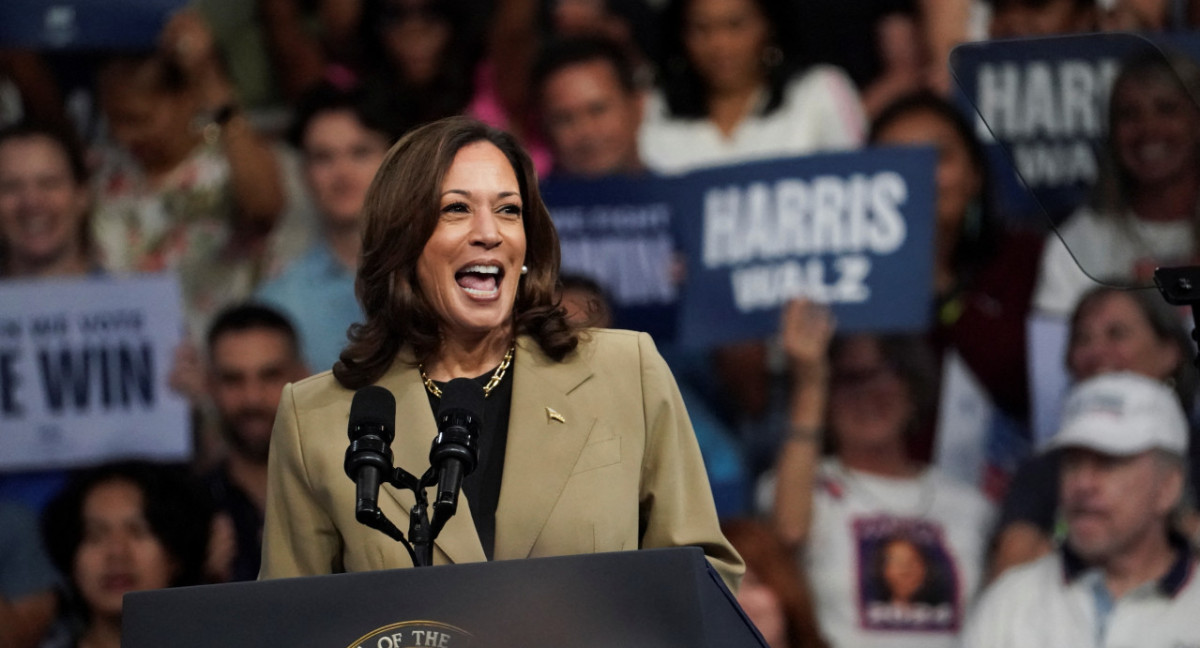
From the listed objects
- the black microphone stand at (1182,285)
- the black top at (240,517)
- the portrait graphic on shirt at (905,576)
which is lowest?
the portrait graphic on shirt at (905,576)

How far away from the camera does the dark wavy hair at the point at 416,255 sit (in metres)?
2.28

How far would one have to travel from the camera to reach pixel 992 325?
493cm

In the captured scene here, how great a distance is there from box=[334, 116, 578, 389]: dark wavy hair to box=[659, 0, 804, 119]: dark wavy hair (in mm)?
2905

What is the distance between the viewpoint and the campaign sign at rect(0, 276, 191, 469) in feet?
16.9

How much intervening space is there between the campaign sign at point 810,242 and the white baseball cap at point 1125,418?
54 centimetres

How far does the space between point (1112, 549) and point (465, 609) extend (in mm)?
3151

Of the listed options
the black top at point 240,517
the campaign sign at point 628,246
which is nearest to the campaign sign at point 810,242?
the campaign sign at point 628,246

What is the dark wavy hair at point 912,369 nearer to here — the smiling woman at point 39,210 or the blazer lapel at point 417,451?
the smiling woman at point 39,210

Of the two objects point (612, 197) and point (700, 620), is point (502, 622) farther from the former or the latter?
point (612, 197)

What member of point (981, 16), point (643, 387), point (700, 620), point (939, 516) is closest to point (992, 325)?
point (939, 516)

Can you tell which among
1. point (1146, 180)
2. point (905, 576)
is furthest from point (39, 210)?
point (1146, 180)

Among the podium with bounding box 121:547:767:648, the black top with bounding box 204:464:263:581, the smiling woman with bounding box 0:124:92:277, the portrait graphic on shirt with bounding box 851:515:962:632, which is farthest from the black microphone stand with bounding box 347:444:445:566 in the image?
the smiling woman with bounding box 0:124:92:277

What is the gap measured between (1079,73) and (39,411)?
12.9 feet

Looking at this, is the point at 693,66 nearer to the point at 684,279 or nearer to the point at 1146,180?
the point at 684,279
